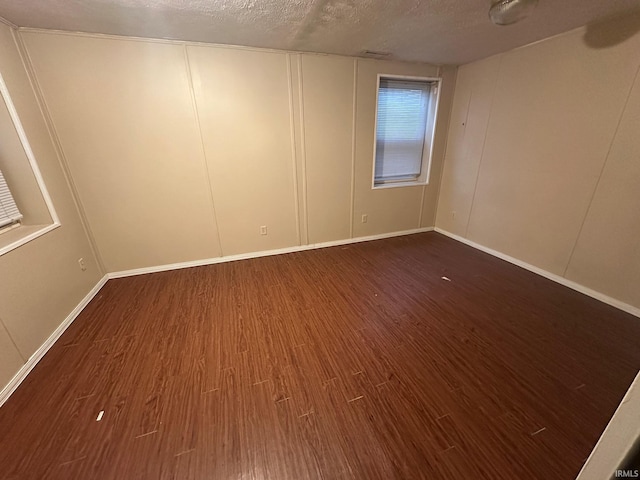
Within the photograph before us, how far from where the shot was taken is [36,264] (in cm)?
194

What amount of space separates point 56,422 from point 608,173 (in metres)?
4.52

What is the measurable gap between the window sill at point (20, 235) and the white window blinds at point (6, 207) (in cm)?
8

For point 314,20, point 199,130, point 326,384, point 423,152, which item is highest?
point 314,20

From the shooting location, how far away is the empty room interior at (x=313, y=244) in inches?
53.7

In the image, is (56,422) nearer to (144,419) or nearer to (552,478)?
(144,419)

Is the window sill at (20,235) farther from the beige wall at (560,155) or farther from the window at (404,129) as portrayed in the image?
the beige wall at (560,155)

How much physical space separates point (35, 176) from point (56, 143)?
481mm

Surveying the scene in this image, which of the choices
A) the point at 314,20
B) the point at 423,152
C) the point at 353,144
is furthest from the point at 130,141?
the point at 423,152

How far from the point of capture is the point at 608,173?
2236 mm

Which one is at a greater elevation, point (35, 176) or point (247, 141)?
point (247, 141)

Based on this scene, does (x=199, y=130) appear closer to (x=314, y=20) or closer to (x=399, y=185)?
(x=314, y=20)

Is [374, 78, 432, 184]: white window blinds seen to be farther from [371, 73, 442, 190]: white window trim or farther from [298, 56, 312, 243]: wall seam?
[298, 56, 312, 243]: wall seam

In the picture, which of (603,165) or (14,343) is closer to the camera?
(14,343)

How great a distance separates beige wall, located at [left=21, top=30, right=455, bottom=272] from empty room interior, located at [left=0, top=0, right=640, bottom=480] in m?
0.02
